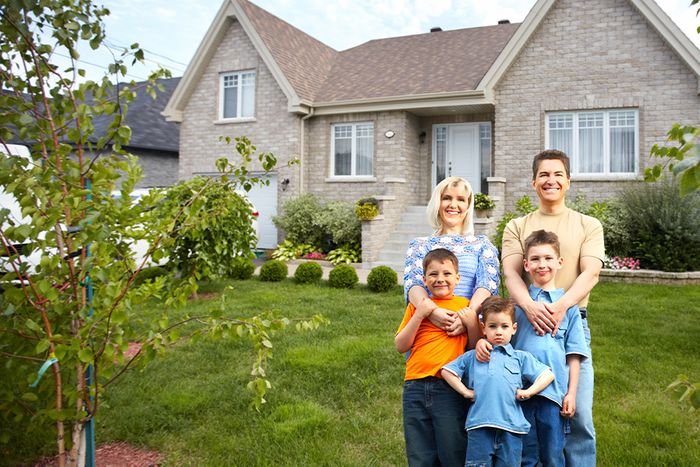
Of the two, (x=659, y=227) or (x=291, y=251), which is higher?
(x=659, y=227)

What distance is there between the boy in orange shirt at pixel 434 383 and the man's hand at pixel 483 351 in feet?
0.72

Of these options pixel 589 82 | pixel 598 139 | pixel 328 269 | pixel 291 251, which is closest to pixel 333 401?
pixel 328 269

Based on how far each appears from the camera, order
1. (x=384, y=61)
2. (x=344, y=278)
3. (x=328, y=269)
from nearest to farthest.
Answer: (x=344, y=278)
(x=328, y=269)
(x=384, y=61)

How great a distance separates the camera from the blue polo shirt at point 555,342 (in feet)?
8.39

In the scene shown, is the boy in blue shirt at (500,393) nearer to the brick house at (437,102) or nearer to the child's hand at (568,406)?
the child's hand at (568,406)

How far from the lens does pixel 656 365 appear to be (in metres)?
5.54

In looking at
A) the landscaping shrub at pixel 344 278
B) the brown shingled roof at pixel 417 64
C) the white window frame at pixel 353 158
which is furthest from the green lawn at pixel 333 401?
the brown shingled roof at pixel 417 64

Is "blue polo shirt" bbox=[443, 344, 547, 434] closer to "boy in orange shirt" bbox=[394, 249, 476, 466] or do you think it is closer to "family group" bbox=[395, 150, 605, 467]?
"family group" bbox=[395, 150, 605, 467]

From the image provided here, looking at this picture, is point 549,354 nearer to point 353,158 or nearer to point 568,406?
point 568,406

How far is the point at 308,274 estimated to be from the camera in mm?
10492

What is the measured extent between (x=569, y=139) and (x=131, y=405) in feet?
38.9

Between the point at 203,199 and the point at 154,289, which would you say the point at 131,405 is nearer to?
the point at 154,289

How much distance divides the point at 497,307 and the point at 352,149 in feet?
45.0

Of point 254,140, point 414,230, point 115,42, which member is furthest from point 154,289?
point 254,140
